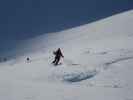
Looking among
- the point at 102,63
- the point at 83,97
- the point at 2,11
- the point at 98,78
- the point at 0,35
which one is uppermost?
the point at 2,11

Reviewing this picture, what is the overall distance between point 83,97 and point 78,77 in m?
3.64

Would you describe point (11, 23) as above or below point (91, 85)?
above

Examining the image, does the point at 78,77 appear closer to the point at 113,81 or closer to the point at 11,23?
the point at 113,81

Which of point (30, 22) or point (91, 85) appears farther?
point (30, 22)

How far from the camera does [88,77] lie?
16062mm

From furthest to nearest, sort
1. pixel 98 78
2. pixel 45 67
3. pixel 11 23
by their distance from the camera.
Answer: pixel 11 23
pixel 45 67
pixel 98 78

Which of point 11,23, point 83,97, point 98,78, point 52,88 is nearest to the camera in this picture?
point 83,97

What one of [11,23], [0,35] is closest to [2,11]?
[11,23]

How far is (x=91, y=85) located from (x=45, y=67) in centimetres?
627

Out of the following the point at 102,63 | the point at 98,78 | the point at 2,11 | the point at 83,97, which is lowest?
the point at 83,97

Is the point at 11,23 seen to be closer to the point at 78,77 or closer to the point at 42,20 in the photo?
the point at 42,20

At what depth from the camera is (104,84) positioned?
47.4ft

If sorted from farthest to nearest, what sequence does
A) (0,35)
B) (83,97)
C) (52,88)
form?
(0,35)
(52,88)
(83,97)

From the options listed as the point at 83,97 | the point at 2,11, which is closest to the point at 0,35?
the point at 2,11
